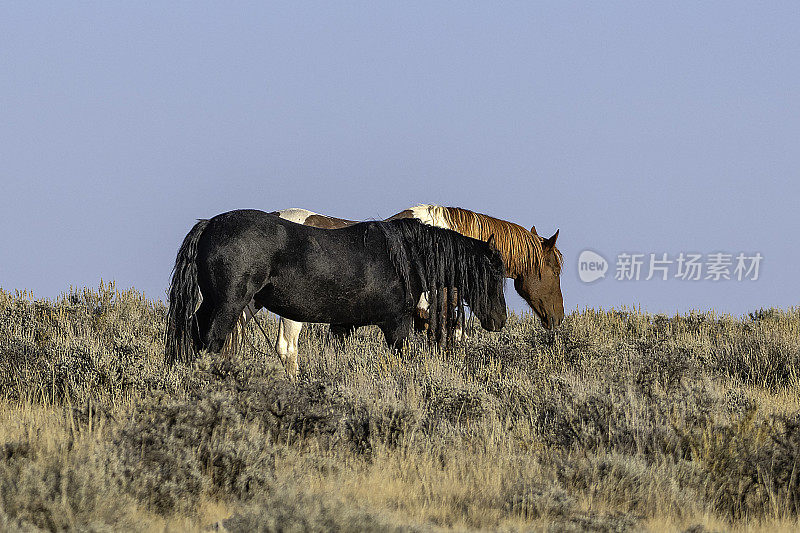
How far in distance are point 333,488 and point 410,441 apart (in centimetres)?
115

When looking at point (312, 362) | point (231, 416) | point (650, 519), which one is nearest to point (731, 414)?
point (650, 519)

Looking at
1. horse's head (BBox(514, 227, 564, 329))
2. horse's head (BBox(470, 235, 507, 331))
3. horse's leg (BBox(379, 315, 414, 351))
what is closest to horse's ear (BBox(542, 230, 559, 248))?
horse's head (BBox(514, 227, 564, 329))

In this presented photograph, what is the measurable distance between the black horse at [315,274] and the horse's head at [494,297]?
1.2 inches

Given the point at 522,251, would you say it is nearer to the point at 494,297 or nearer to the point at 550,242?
the point at 550,242

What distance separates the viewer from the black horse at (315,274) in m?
8.54

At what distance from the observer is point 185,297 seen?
29.1 ft

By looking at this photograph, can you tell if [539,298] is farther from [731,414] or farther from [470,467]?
[470,467]

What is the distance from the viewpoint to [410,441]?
6.66 metres

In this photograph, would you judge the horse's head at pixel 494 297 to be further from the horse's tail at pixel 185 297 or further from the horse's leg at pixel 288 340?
the horse's tail at pixel 185 297

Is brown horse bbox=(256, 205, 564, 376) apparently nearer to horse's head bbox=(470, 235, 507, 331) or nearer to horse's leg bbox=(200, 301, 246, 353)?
horse's head bbox=(470, 235, 507, 331)

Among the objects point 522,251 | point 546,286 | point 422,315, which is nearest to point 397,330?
point 422,315

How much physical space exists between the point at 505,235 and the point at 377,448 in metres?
5.81

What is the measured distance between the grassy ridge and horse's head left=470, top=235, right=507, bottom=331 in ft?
2.14

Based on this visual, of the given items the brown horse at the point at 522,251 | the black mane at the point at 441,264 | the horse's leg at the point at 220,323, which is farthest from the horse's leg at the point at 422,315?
the horse's leg at the point at 220,323
